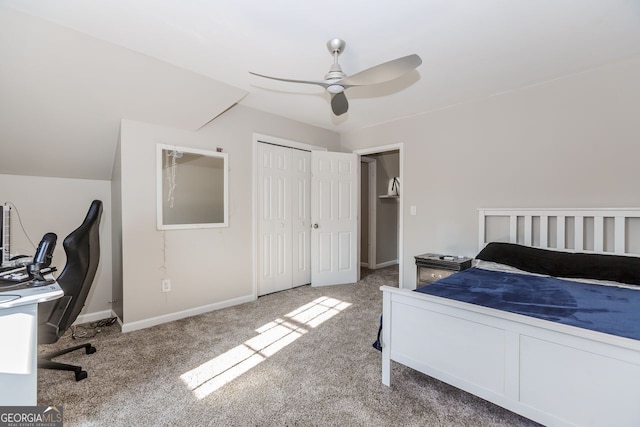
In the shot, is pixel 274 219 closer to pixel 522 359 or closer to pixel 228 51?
pixel 228 51

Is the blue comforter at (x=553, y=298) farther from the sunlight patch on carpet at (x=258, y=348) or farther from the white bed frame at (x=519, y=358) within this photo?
the sunlight patch on carpet at (x=258, y=348)

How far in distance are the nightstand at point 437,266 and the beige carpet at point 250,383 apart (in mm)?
804

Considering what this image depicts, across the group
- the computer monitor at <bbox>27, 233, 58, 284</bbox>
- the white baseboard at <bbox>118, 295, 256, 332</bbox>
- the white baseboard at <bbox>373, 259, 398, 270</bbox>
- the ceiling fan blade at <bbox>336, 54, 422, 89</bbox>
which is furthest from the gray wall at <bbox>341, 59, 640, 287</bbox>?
the computer monitor at <bbox>27, 233, 58, 284</bbox>

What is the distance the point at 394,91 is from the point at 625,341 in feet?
8.76

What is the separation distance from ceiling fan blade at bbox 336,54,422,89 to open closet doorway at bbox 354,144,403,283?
11.0ft

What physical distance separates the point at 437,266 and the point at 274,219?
2.10m

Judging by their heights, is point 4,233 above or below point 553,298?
above

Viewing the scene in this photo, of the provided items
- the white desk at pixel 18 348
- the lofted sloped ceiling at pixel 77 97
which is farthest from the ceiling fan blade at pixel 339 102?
→ the white desk at pixel 18 348

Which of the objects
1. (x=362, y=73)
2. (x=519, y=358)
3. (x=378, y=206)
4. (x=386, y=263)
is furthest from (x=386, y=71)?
(x=386, y=263)

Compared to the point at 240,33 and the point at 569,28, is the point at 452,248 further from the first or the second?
the point at 240,33

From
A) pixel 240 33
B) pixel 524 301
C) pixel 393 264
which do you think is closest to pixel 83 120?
pixel 240 33

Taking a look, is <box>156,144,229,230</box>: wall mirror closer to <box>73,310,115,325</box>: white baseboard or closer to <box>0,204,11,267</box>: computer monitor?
<box>0,204,11,267</box>: computer monitor

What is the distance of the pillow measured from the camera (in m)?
2.17

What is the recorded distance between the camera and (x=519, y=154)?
3.01 meters
